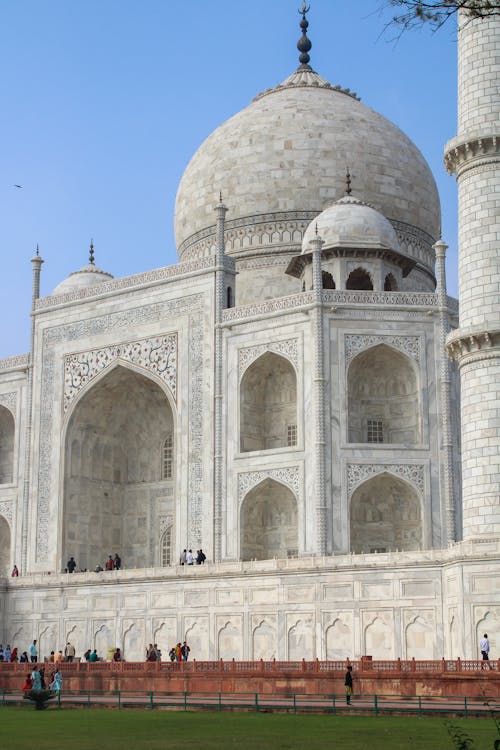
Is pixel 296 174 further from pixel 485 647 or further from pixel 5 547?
pixel 485 647

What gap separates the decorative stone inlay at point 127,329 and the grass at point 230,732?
10.1 metres

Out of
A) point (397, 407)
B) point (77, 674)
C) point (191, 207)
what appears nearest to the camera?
point (77, 674)

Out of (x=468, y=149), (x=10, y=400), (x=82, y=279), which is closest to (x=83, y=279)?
(x=82, y=279)

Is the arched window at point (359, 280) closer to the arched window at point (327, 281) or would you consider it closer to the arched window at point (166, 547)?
the arched window at point (327, 281)

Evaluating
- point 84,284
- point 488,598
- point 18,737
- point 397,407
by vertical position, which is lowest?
point 18,737

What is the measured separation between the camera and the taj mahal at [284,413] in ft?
58.9

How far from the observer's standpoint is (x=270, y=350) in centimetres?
2339

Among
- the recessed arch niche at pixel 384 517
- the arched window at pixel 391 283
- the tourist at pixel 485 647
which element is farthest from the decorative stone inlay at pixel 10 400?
the tourist at pixel 485 647

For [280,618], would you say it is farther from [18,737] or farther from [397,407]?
[18,737]

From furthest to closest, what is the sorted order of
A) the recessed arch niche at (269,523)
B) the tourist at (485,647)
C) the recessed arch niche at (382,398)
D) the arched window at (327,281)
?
the arched window at (327,281) < the recessed arch niche at (269,523) < the recessed arch niche at (382,398) < the tourist at (485,647)

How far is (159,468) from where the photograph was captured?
28.0 m

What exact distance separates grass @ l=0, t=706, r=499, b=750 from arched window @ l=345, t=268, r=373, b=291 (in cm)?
1281

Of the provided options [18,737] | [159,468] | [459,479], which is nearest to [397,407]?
[459,479]

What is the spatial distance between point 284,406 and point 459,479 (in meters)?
3.88
